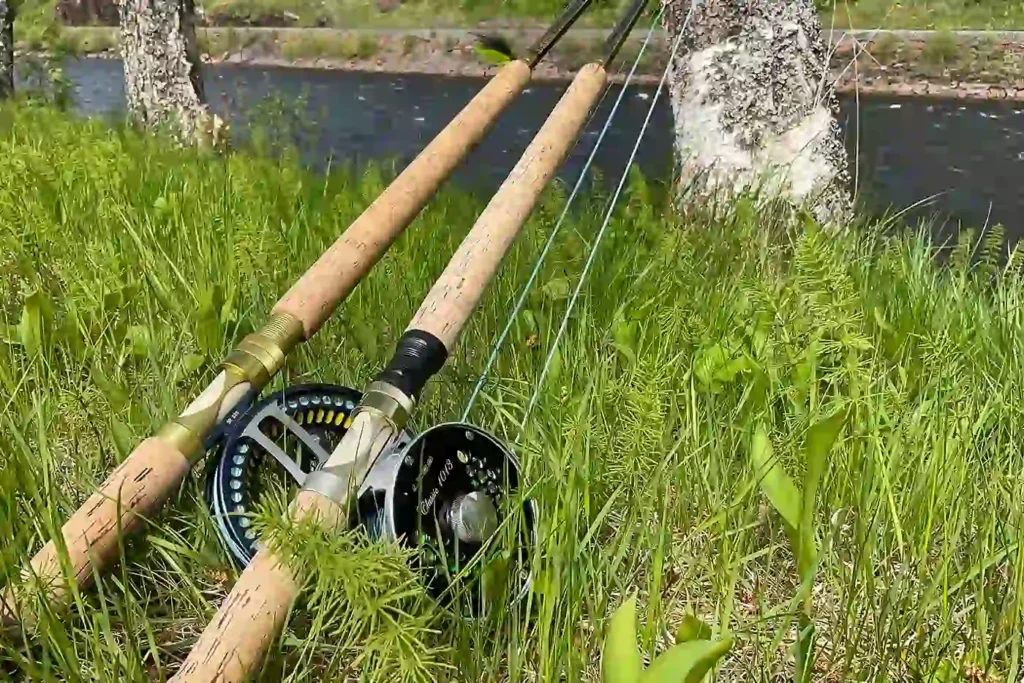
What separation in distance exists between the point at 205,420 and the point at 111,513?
104mm

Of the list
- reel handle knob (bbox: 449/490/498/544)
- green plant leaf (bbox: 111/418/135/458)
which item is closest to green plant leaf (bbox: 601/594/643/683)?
reel handle knob (bbox: 449/490/498/544)

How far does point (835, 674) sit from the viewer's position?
82 cm

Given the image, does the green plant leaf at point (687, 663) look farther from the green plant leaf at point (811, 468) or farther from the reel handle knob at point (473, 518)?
the reel handle knob at point (473, 518)

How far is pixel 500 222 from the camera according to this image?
1077 millimetres

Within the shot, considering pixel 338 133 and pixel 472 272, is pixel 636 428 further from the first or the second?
pixel 338 133

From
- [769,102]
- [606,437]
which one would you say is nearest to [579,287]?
A: [606,437]

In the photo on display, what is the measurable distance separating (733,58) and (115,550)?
1680 millimetres

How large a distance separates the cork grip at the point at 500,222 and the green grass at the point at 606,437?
0.15 metres

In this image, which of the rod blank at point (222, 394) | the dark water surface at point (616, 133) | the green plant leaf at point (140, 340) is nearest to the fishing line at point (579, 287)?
the rod blank at point (222, 394)

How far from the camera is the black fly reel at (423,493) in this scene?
775 millimetres

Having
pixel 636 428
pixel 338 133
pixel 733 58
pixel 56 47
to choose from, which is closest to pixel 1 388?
pixel 636 428

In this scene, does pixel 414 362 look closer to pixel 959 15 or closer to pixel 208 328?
pixel 208 328

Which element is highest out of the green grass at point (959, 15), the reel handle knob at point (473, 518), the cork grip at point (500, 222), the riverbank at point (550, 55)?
the cork grip at point (500, 222)

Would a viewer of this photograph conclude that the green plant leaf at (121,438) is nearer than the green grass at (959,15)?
Yes
